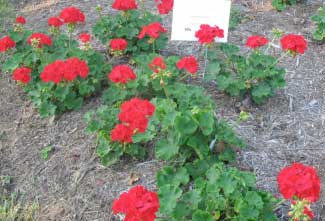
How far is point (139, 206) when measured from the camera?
254 centimetres

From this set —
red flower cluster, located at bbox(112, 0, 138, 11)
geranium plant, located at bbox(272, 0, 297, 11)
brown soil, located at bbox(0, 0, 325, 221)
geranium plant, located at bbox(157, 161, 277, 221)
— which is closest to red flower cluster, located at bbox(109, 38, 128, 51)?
red flower cluster, located at bbox(112, 0, 138, 11)

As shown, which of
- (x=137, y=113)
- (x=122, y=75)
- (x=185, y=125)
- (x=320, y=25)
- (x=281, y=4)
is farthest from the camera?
(x=281, y=4)

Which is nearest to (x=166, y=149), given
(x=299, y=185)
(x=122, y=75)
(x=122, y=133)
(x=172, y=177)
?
(x=172, y=177)

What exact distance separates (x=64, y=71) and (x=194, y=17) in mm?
1014

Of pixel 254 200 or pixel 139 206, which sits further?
pixel 254 200

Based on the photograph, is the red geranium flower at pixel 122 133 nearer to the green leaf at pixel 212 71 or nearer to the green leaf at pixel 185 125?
the green leaf at pixel 185 125

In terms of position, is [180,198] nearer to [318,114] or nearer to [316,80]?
[318,114]

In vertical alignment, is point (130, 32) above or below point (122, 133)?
above

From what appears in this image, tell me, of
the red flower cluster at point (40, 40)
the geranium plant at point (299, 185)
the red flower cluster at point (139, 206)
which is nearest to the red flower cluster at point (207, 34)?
the red flower cluster at point (40, 40)

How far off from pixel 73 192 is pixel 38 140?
643mm

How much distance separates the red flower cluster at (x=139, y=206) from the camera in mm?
2520

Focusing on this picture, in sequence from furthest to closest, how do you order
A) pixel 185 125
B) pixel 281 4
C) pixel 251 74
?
pixel 281 4 < pixel 251 74 < pixel 185 125

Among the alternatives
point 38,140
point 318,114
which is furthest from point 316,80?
point 38,140

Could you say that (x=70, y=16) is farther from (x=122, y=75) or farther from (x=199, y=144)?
(x=199, y=144)
